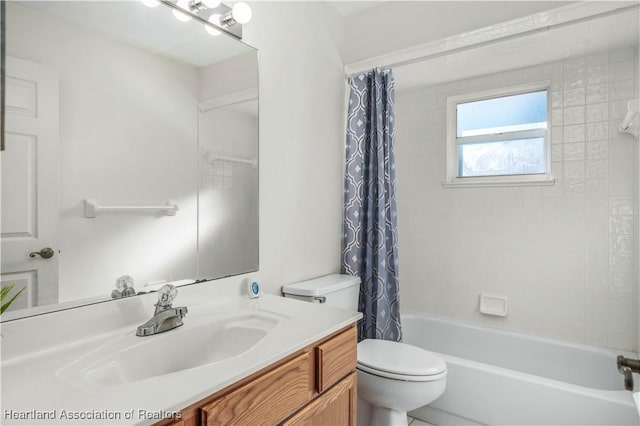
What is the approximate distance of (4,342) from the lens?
2.94 feet

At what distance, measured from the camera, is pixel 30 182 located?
96 cm

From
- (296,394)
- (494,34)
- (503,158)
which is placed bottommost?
(296,394)

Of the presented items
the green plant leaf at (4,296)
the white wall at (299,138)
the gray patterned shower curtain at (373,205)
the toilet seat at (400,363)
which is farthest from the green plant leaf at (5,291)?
the gray patterned shower curtain at (373,205)

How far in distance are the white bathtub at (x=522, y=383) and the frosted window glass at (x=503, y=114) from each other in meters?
1.40

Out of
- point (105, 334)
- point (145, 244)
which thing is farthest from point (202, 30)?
point (105, 334)

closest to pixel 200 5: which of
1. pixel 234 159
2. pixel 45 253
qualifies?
pixel 234 159

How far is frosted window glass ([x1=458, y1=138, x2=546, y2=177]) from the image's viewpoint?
2.40 m

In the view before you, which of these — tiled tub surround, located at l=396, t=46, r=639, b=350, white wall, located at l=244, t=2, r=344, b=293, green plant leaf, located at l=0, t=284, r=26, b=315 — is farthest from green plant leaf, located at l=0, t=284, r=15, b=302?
tiled tub surround, located at l=396, t=46, r=639, b=350

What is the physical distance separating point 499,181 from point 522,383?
130 centimetres

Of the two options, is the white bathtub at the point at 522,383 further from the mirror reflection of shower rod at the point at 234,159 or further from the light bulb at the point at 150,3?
the light bulb at the point at 150,3

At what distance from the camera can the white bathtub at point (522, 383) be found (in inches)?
62.6

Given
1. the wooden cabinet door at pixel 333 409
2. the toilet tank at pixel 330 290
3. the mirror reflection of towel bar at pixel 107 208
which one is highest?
the mirror reflection of towel bar at pixel 107 208

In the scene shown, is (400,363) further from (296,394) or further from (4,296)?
(4,296)

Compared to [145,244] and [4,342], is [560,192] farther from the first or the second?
[4,342]
